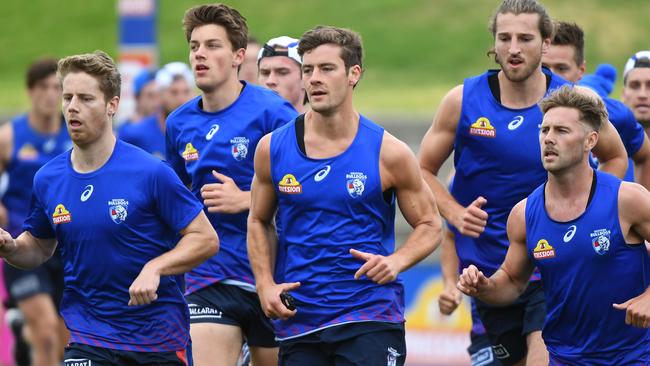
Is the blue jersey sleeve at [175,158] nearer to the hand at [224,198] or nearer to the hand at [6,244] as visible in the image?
the hand at [224,198]

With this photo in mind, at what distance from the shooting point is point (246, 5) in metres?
35.1

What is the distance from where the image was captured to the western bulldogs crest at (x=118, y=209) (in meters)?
7.34

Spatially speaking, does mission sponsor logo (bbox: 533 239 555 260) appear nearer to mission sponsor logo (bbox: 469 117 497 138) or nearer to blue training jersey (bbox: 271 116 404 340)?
blue training jersey (bbox: 271 116 404 340)

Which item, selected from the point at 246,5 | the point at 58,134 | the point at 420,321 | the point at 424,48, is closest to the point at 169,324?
the point at 58,134

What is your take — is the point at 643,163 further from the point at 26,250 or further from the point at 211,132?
the point at 26,250

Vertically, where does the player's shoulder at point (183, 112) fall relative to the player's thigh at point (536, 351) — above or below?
above

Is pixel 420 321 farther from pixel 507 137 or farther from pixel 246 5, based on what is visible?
pixel 246 5

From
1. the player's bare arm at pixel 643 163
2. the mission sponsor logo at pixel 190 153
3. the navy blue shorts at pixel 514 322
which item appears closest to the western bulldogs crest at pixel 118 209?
the mission sponsor logo at pixel 190 153

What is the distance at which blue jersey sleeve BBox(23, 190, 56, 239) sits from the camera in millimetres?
7617

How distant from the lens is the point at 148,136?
13.9 m

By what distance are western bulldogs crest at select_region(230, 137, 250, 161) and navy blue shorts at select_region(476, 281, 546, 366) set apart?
1.88m

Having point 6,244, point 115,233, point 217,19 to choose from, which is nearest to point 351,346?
A: point 115,233

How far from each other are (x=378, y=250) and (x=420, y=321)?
857 cm

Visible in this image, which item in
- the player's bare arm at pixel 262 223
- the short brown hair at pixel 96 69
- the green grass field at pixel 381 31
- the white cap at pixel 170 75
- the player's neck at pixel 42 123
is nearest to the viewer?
the short brown hair at pixel 96 69
